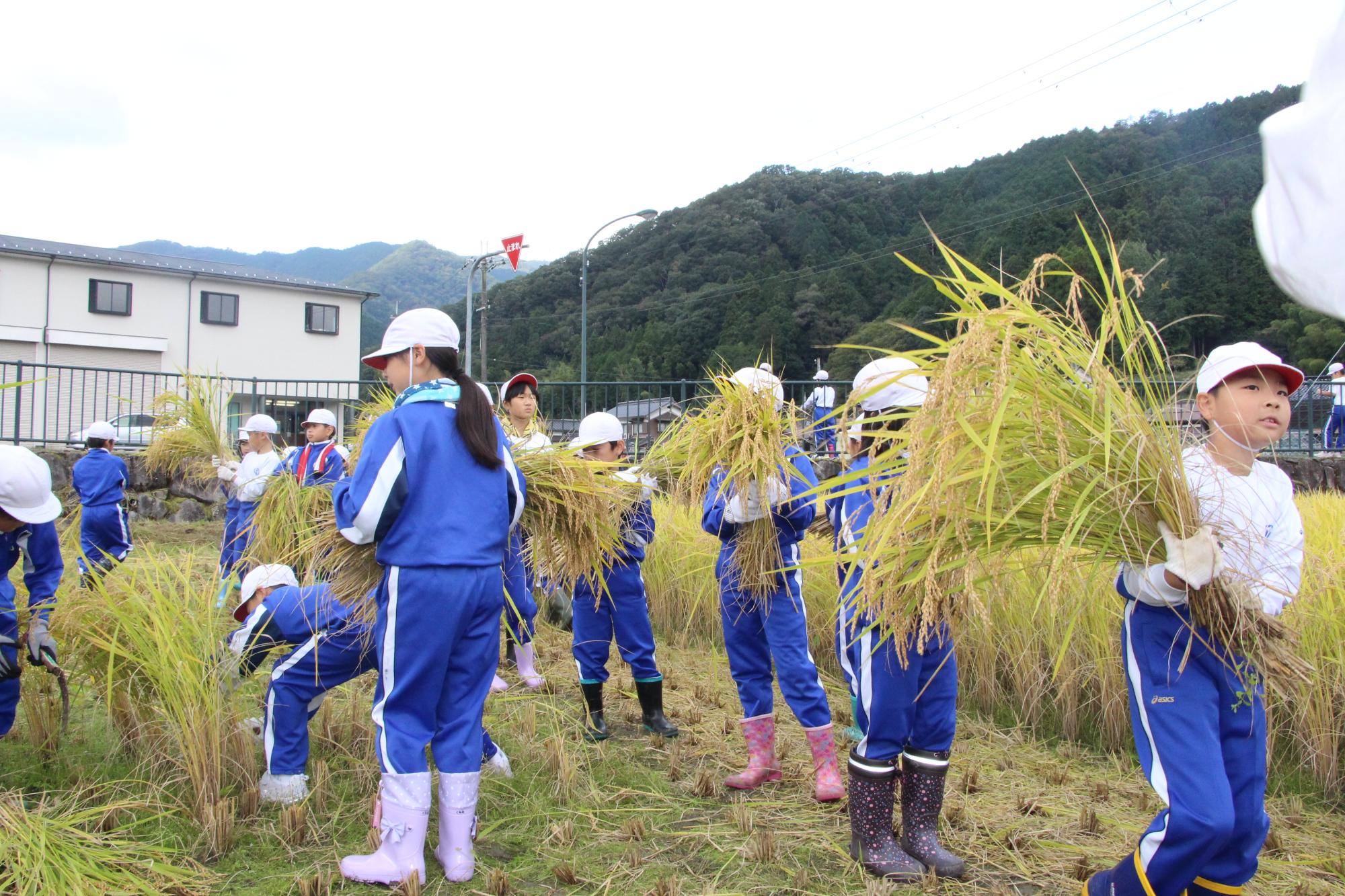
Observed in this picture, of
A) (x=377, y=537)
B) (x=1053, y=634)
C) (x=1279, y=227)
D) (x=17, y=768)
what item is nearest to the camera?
(x=1279, y=227)

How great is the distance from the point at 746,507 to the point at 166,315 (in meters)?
33.3

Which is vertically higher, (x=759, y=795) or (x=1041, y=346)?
(x=1041, y=346)

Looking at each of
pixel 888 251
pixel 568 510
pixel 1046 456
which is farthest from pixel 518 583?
pixel 888 251

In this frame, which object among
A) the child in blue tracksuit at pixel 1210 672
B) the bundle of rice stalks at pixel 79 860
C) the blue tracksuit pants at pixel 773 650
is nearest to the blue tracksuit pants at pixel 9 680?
the bundle of rice stalks at pixel 79 860

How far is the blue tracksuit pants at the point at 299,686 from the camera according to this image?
3281mm

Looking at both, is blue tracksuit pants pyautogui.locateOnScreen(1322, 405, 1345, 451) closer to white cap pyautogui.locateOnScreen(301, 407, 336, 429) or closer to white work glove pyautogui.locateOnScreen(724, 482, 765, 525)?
white work glove pyautogui.locateOnScreen(724, 482, 765, 525)

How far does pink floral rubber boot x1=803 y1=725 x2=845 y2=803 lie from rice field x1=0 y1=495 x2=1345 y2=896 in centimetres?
7

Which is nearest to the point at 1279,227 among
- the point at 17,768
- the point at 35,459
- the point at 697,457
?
the point at 697,457

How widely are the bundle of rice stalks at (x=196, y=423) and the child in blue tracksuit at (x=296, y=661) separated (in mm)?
5334

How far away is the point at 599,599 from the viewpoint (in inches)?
180

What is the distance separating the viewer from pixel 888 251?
100 ft

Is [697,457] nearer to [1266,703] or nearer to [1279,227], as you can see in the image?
[1266,703]

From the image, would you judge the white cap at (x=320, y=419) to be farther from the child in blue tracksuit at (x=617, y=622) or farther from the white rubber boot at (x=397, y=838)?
the white rubber boot at (x=397, y=838)

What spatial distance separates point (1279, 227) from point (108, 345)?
3454 cm
